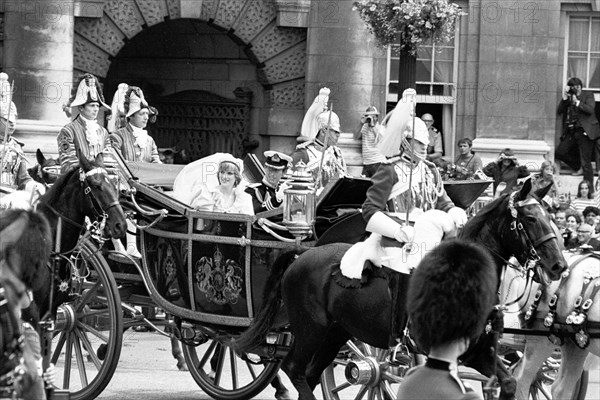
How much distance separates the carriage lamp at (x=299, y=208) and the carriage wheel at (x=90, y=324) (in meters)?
1.26

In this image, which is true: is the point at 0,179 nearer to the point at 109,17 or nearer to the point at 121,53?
the point at 109,17

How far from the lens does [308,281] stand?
863 centimetres

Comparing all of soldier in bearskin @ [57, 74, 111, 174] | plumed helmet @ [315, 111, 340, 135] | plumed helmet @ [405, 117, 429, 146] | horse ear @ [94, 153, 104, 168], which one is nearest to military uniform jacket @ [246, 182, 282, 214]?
plumed helmet @ [315, 111, 340, 135]

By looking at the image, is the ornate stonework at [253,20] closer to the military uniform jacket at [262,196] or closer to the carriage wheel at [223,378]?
the military uniform jacket at [262,196]

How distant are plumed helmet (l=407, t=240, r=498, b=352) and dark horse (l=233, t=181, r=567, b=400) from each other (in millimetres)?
2772

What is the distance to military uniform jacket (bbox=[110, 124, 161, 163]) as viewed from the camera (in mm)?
12008

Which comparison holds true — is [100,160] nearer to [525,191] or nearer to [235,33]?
[525,191]

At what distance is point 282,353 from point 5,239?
3.73 m

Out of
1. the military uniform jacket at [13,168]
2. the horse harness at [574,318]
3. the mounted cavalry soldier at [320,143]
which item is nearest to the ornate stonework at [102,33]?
the mounted cavalry soldier at [320,143]

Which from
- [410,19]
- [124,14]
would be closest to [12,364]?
[410,19]

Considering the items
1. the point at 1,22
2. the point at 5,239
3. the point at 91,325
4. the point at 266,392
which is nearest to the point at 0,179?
the point at 91,325

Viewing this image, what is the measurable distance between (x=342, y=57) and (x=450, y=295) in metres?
13.7

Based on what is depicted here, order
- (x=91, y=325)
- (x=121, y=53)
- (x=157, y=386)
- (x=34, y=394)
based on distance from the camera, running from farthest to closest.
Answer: (x=121, y=53)
(x=157, y=386)
(x=91, y=325)
(x=34, y=394)

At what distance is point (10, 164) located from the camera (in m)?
11.1
